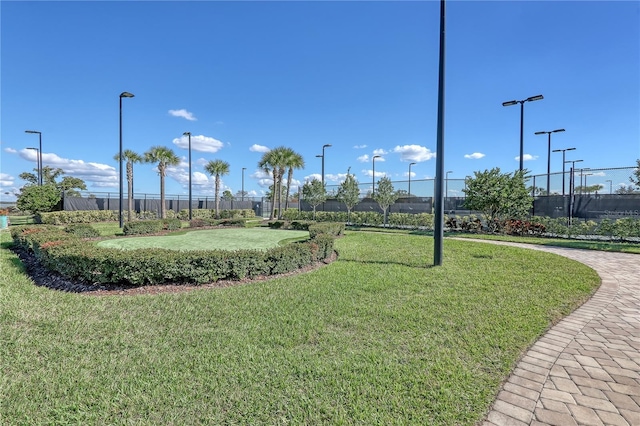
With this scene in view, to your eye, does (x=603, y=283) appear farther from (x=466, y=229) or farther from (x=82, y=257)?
(x=466, y=229)

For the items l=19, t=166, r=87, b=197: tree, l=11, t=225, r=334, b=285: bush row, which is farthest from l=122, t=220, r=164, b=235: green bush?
l=19, t=166, r=87, b=197: tree

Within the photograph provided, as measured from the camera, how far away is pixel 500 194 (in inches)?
543

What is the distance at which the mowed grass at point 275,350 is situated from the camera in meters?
2.18

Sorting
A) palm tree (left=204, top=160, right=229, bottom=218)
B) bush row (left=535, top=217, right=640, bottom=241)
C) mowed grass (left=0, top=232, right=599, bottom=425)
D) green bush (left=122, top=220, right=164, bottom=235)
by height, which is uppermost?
palm tree (left=204, top=160, right=229, bottom=218)

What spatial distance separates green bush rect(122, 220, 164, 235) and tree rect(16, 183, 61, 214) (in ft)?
38.2

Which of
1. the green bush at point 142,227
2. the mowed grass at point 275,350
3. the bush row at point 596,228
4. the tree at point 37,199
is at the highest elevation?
the tree at point 37,199

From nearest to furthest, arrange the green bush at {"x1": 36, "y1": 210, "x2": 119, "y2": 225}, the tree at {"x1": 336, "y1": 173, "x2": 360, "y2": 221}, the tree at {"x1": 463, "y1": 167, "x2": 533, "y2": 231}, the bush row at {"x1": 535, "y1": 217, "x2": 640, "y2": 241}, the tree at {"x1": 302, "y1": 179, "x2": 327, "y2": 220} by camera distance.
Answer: the bush row at {"x1": 535, "y1": 217, "x2": 640, "y2": 241}, the tree at {"x1": 463, "y1": 167, "x2": 533, "y2": 231}, the green bush at {"x1": 36, "y1": 210, "x2": 119, "y2": 225}, the tree at {"x1": 336, "y1": 173, "x2": 360, "y2": 221}, the tree at {"x1": 302, "y1": 179, "x2": 327, "y2": 220}

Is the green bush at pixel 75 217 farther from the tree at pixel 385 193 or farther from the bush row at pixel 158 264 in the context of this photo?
the tree at pixel 385 193

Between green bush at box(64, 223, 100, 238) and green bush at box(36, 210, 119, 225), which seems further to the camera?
green bush at box(36, 210, 119, 225)

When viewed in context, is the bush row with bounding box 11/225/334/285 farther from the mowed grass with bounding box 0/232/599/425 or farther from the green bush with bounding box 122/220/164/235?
the green bush with bounding box 122/220/164/235

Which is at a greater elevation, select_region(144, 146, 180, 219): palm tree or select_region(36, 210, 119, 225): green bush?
select_region(144, 146, 180, 219): palm tree

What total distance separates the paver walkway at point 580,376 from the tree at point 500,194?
1048 cm

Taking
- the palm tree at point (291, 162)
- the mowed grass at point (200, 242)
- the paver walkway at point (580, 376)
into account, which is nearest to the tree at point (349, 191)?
the palm tree at point (291, 162)

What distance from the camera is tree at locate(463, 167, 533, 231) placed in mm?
13867
